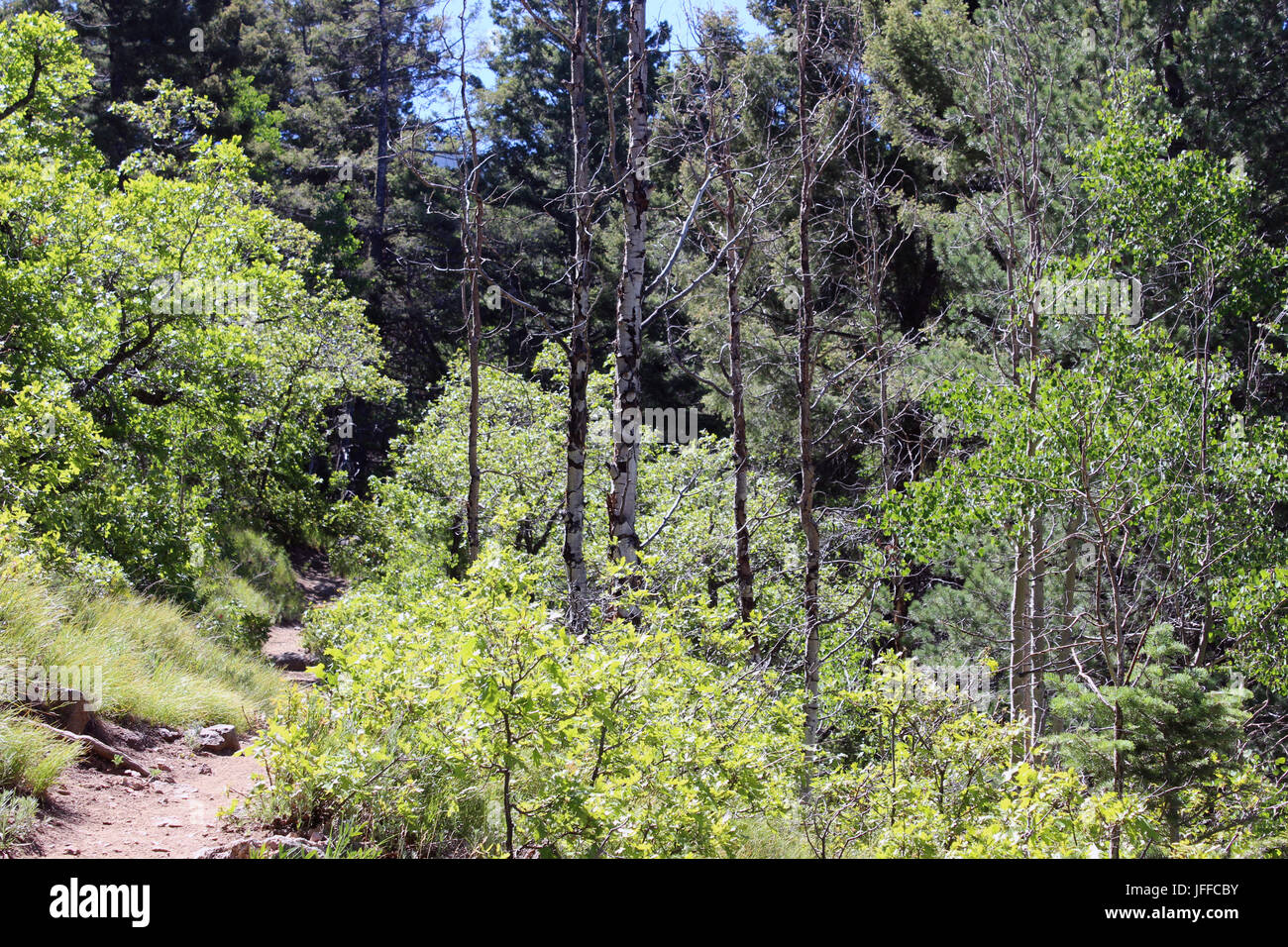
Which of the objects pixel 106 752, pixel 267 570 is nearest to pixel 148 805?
pixel 106 752

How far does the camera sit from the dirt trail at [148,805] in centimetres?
427

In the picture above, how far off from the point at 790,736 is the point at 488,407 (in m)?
10.9

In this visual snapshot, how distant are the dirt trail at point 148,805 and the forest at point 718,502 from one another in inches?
1.5

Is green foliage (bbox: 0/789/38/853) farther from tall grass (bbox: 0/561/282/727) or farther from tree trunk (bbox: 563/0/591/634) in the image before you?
tree trunk (bbox: 563/0/591/634)

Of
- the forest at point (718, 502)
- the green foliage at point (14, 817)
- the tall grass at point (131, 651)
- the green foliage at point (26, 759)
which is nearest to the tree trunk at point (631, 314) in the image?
the forest at point (718, 502)

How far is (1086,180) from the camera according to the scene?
10.1 meters

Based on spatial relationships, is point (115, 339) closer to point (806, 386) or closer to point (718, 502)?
point (806, 386)

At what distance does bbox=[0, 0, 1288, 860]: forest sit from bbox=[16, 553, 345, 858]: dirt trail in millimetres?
37

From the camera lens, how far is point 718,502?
14.9m

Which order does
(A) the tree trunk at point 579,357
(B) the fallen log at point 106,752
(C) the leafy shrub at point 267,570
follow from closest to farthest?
(B) the fallen log at point 106,752
(A) the tree trunk at point 579,357
(C) the leafy shrub at point 267,570

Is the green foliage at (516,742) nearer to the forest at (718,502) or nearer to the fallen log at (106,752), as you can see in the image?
the forest at (718,502)

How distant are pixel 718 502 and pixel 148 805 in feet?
35.0
